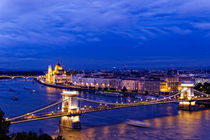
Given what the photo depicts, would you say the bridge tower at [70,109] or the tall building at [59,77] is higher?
the tall building at [59,77]

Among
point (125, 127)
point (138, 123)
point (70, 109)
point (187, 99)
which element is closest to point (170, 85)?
point (187, 99)

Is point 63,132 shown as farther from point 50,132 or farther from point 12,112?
point 12,112

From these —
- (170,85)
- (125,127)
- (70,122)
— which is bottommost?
(125,127)

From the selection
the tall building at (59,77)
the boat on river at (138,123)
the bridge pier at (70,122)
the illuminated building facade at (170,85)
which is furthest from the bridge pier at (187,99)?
the tall building at (59,77)

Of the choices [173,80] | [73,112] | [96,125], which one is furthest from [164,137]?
[173,80]

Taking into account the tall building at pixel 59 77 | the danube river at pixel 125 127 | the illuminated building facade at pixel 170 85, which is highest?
the tall building at pixel 59 77

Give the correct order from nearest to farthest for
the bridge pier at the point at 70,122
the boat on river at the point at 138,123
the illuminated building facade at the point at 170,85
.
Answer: the bridge pier at the point at 70,122 → the boat on river at the point at 138,123 → the illuminated building facade at the point at 170,85

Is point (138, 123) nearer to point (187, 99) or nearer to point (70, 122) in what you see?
point (70, 122)

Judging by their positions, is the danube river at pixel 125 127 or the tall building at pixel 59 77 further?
the tall building at pixel 59 77

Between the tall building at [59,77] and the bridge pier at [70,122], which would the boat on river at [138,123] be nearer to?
the bridge pier at [70,122]
